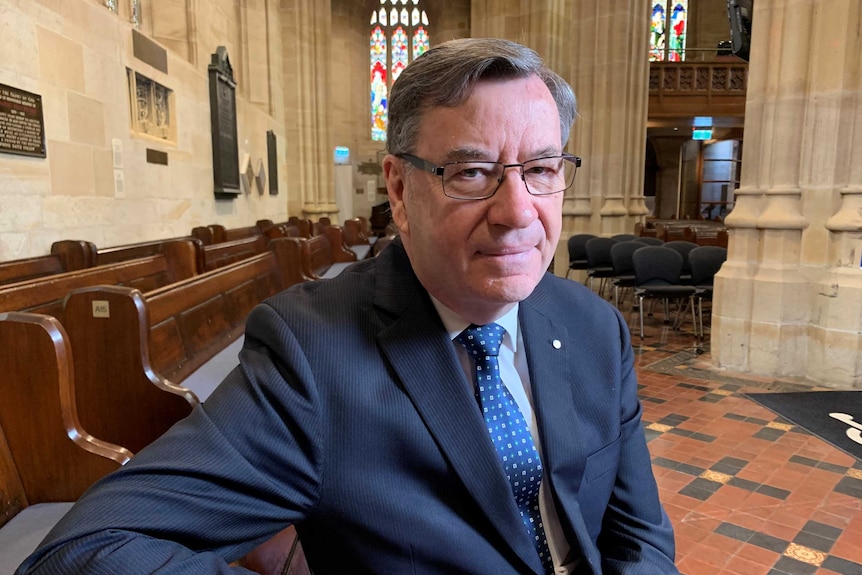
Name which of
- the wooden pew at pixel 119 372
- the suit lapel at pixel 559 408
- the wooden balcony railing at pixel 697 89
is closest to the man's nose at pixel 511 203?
the suit lapel at pixel 559 408

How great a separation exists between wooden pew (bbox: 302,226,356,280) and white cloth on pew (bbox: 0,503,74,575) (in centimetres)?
321

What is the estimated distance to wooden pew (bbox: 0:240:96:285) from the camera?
3.37 metres

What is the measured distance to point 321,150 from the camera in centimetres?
1465

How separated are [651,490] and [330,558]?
708 millimetres

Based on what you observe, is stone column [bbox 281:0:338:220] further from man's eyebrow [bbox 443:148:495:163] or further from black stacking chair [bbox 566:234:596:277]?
man's eyebrow [bbox 443:148:495:163]

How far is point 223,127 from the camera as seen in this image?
25.4ft

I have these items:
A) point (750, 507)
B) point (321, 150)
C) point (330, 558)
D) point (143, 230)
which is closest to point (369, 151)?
point (321, 150)

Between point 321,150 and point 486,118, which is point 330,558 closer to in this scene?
point 486,118

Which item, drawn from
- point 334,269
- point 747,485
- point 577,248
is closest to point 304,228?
point 334,269

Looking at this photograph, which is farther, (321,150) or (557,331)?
(321,150)

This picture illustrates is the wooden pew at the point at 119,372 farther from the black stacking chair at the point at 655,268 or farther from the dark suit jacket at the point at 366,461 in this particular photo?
the black stacking chair at the point at 655,268

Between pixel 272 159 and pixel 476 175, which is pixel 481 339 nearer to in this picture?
pixel 476 175

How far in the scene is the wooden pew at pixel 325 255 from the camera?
189 inches

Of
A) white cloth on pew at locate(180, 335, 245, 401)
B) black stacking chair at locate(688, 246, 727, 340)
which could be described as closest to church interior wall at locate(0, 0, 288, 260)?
white cloth on pew at locate(180, 335, 245, 401)
